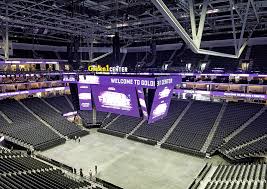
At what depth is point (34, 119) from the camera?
109 feet

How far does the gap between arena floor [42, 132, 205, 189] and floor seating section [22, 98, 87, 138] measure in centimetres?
242

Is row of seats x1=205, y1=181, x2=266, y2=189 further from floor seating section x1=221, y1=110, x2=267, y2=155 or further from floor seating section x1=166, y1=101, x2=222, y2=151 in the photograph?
floor seating section x1=166, y1=101, x2=222, y2=151

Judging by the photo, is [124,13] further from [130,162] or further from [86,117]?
[86,117]

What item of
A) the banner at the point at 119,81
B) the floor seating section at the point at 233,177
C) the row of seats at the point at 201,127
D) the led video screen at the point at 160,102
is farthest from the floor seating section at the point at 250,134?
the banner at the point at 119,81

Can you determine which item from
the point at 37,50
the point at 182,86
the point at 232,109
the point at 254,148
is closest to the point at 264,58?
the point at 232,109

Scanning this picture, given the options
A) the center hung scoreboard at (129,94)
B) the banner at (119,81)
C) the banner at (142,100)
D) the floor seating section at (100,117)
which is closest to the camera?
the banner at (119,81)

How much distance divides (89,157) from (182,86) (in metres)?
20.0

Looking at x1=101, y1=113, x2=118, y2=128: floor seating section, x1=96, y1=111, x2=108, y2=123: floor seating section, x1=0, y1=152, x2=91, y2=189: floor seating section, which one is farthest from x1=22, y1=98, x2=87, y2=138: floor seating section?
x1=0, y1=152, x2=91, y2=189: floor seating section

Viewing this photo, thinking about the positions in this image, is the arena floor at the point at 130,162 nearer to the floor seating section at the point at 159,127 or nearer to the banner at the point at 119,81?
the floor seating section at the point at 159,127

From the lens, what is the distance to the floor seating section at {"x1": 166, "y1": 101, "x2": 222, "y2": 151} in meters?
27.6

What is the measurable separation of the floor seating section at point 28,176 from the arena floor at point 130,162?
13.8ft

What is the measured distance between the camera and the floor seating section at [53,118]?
32441mm

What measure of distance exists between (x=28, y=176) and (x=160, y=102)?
420 inches

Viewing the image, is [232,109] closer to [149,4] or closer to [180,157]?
[180,157]
